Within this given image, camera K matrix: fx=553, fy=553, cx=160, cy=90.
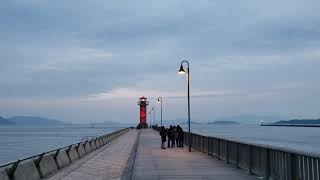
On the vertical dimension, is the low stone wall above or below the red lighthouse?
below

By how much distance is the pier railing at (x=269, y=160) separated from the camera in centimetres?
1221

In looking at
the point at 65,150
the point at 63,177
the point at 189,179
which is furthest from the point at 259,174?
the point at 65,150

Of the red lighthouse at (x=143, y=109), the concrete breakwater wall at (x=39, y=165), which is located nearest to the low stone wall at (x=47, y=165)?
the concrete breakwater wall at (x=39, y=165)

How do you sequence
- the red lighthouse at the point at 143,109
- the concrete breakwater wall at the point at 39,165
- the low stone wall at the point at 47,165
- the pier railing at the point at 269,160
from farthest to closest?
the red lighthouse at the point at 143,109, the low stone wall at the point at 47,165, the concrete breakwater wall at the point at 39,165, the pier railing at the point at 269,160

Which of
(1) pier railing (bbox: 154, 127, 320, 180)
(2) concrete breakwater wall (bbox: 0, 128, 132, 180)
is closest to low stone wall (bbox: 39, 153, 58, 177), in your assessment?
(2) concrete breakwater wall (bbox: 0, 128, 132, 180)

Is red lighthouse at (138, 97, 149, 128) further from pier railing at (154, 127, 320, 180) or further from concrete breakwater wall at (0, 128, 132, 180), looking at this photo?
pier railing at (154, 127, 320, 180)

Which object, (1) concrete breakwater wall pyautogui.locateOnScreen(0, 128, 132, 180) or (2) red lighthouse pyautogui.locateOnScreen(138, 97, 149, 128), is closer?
(1) concrete breakwater wall pyautogui.locateOnScreen(0, 128, 132, 180)

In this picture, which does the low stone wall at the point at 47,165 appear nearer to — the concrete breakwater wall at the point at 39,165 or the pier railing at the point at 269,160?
the concrete breakwater wall at the point at 39,165

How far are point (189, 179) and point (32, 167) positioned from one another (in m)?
5.34

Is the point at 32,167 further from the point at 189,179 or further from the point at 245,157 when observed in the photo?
the point at 245,157

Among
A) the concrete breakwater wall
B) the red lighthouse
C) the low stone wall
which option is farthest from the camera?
the red lighthouse

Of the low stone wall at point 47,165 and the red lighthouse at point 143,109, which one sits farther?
the red lighthouse at point 143,109

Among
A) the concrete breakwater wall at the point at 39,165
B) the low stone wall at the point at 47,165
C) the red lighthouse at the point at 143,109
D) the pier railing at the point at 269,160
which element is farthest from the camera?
the red lighthouse at the point at 143,109

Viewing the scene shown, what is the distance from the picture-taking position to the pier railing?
12211 millimetres
